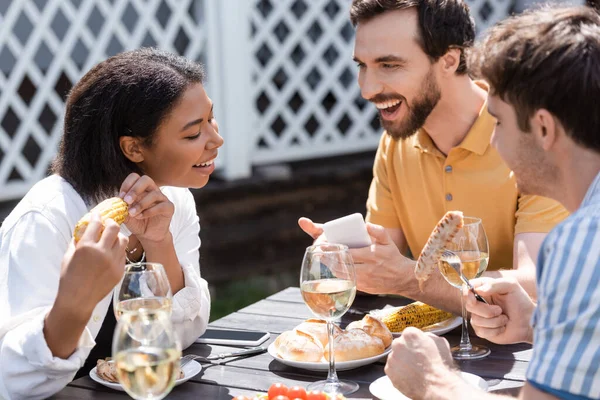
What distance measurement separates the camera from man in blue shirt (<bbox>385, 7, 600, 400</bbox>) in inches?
60.0

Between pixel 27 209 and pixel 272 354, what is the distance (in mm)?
803

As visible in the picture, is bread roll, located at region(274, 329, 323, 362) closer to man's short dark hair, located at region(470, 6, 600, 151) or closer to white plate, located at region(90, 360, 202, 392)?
white plate, located at region(90, 360, 202, 392)

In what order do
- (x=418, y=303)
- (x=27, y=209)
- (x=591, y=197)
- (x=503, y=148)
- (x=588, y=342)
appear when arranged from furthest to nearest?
(x=418, y=303), (x=27, y=209), (x=503, y=148), (x=591, y=197), (x=588, y=342)

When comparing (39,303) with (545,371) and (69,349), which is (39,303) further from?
(545,371)

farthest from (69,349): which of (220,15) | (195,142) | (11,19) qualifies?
(220,15)

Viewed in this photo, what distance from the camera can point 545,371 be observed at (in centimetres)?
155

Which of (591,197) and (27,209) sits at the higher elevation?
(591,197)

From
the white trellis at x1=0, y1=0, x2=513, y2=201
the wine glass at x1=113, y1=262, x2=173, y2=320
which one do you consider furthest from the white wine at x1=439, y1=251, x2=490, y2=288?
the white trellis at x1=0, y1=0, x2=513, y2=201

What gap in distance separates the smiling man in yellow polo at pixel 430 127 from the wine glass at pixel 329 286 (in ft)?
3.21

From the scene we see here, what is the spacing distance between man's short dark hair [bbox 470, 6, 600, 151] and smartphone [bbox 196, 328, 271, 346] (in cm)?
103

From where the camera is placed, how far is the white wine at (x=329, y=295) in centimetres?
206

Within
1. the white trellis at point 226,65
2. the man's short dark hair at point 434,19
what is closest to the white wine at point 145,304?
the man's short dark hair at point 434,19

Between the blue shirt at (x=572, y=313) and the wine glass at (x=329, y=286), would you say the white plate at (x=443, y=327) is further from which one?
the blue shirt at (x=572, y=313)

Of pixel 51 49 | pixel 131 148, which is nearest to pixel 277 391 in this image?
pixel 131 148
